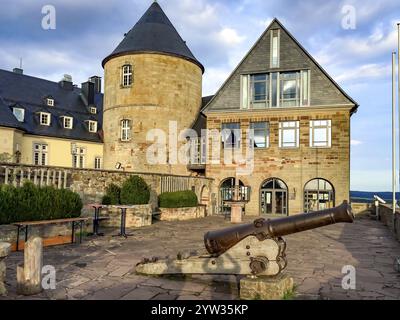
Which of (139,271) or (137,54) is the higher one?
(137,54)

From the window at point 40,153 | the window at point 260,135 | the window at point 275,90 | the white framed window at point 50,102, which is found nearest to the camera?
the window at point 275,90

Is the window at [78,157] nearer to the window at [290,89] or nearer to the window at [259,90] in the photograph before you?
the window at [259,90]

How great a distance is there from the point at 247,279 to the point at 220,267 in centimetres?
51

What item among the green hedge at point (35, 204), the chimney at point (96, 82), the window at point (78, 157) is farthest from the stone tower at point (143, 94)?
the green hedge at point (35, 204)

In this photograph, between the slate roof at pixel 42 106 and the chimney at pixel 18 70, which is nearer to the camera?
the slate roof at pixel 42 106

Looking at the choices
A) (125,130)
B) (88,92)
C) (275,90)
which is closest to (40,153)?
(125,130)

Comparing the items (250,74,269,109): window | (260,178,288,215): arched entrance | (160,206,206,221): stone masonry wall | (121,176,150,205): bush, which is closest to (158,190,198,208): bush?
(160,206,206,221): stone masonry wall

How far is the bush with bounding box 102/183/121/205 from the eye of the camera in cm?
1487

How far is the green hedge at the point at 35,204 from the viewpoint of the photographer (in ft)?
30.0

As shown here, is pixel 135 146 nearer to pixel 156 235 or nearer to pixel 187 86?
pixel 187 86

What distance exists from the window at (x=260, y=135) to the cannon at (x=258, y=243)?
1824 centimetres
